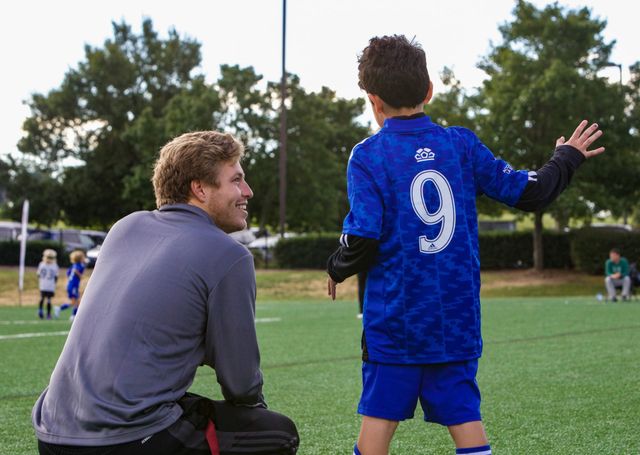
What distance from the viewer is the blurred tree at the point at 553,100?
32.8 meters

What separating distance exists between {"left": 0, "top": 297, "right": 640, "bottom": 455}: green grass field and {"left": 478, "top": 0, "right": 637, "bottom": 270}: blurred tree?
18909 millimetres

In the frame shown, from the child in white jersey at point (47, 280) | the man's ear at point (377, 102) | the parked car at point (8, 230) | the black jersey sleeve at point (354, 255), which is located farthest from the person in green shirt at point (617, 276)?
the parked car at point (8, 230)

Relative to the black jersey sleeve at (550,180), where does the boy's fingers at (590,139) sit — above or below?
above

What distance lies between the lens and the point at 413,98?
3438 millimetres

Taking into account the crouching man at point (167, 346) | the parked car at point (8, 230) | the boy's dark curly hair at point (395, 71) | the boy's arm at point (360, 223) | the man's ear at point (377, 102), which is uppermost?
the parked car at point (8, 230)

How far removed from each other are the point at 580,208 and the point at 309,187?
15.3m

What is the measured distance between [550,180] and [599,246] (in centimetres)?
3142

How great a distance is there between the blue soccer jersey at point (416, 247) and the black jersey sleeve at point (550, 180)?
0.29 meters

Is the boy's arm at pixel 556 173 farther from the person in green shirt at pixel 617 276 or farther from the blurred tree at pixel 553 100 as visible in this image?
the blurred tree at pixel 553 100

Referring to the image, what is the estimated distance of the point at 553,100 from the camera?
106ft

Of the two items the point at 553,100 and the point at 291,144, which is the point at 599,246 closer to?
the point at 553,100

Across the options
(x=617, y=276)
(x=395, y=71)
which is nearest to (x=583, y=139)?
(x=395, y=71)

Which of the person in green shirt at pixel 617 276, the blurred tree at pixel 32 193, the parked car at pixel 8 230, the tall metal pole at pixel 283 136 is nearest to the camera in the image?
the person in green shirt at pixel 617 276

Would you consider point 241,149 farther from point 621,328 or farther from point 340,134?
point 340,134
